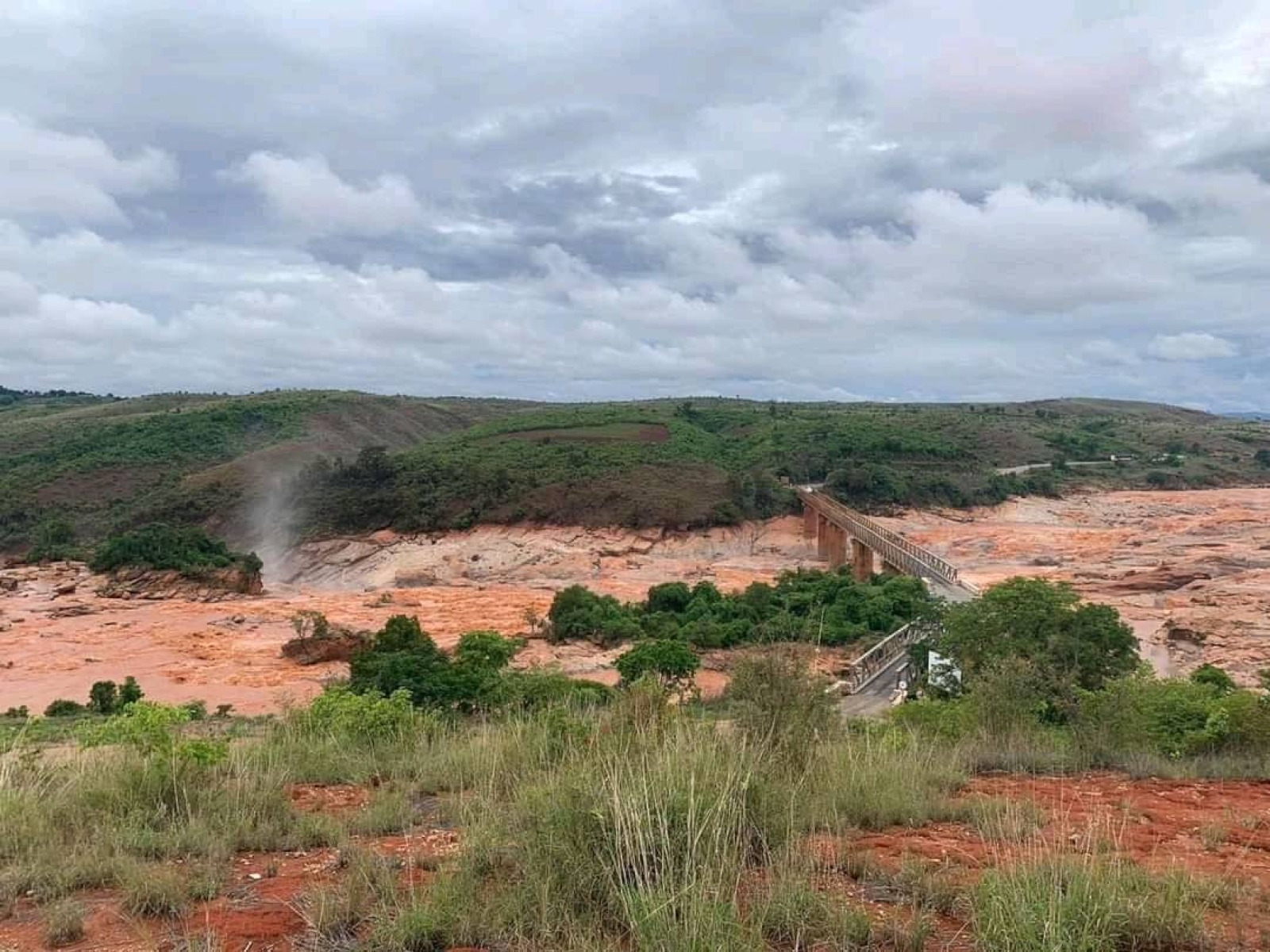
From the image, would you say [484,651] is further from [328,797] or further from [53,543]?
[53,543]

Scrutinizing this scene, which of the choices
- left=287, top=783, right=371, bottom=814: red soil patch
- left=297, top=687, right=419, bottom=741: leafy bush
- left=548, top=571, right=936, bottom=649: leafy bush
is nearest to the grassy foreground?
left=287, top=783, right=371, bottom=814: red soil patch

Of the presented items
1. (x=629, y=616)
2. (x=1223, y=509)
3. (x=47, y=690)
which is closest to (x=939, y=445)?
(x=1223, y=509)

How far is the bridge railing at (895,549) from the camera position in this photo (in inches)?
1420

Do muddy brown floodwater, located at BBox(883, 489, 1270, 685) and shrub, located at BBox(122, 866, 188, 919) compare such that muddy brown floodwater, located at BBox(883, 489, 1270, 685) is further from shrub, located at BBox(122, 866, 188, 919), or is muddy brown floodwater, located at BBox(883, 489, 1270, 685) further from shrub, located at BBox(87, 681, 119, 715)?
shrub, located at BBox(87, 681, 119, 715)

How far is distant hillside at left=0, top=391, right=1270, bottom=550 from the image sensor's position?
193 feet

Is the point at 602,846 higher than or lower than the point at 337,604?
higher

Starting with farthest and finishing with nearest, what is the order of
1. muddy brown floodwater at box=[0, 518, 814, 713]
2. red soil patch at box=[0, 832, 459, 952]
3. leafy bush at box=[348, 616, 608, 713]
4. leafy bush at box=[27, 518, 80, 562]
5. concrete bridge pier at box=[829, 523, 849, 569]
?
leafy bush at box=[27, 518, 80, 562] < concrete bridge pier at box=[829, 523, 849, 569] < muddy brown floodwater at box=[0, 518, 814, 713] < leafy bush at box=[348, 616, 608, 713] < red soil patch at box=[0, 832, 459, 952]

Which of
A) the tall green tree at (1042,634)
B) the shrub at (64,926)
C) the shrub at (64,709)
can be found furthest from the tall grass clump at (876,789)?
the shrub at (64,709)

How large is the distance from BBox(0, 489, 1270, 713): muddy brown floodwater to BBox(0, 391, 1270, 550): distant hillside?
115 inches

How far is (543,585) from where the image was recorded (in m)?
48.6

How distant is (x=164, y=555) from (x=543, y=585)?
19.8m

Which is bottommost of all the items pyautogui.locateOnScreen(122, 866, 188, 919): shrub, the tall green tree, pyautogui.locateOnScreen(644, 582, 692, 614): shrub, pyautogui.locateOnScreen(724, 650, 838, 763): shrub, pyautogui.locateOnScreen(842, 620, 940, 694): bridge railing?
pyautogui.locateOnScreen(644, 582, 692, 614): shrub

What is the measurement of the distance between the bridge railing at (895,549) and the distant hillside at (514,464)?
31.8 feet

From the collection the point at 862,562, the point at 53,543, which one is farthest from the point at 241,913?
the point at 53,543
